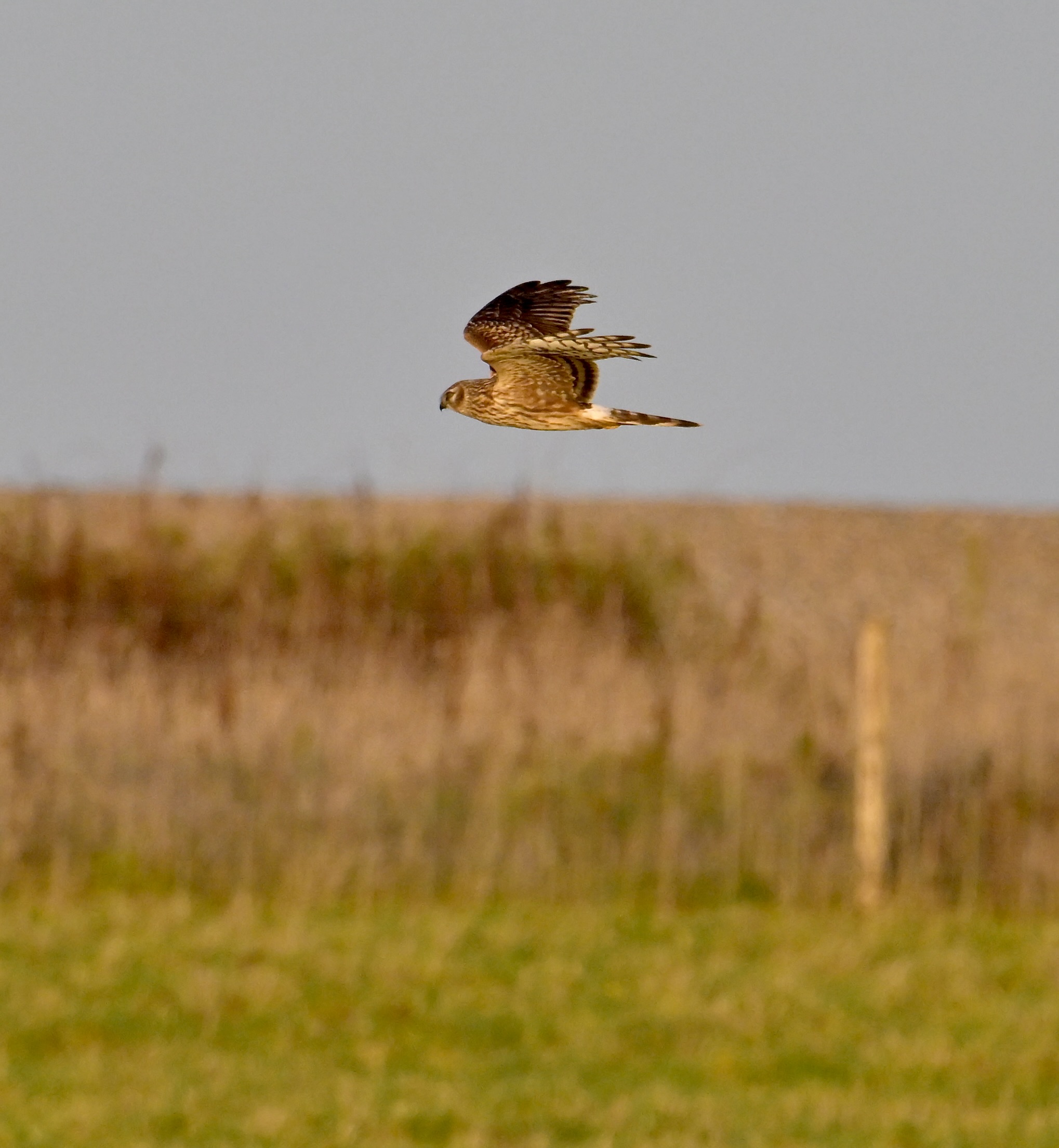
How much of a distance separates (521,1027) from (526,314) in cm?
399

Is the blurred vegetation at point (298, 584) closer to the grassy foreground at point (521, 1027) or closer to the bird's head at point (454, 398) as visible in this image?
the grassy foreground at point (521, 1027)

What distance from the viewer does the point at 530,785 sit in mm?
8406

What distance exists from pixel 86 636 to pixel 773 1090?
4993mm

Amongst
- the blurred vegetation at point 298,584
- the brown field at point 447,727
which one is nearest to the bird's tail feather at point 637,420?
the brown field at point 447,727

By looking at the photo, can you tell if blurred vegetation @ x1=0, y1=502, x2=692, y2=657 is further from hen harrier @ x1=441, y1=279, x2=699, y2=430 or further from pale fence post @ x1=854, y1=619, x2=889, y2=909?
hen harrier @ x1=441, y1=279, x2=699, y2=430

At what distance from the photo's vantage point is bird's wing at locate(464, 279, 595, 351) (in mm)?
2623

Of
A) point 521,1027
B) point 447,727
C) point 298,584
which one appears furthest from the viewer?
point 298,584

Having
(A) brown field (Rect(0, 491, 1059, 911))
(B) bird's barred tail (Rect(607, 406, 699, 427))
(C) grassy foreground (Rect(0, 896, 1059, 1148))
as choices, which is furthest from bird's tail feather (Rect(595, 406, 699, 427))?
(A) brown field (Rect(0, 491, 1059, 911))

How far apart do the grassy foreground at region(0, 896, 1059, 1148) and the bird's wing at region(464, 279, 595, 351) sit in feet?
9.05

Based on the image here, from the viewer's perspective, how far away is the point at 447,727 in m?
8.59

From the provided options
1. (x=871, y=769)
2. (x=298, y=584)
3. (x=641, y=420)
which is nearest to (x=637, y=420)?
(x=641, y=420)

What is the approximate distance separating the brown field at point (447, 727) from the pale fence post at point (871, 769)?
101 mm

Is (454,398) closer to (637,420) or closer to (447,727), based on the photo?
(637,420)

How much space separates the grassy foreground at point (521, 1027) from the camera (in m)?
5.29
